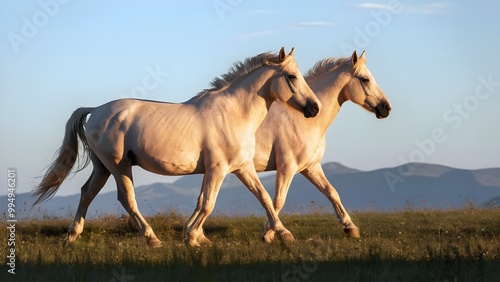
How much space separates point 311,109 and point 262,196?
142 centimetres

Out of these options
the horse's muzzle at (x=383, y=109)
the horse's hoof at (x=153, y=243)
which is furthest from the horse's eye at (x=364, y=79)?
the horse's hoof at (x=153, y=243)

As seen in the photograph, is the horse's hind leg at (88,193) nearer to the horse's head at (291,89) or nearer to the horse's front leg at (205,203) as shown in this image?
the horse's front leg at (205,203)

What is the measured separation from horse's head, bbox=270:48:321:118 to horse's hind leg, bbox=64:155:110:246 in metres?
2.68

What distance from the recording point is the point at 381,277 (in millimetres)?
9242

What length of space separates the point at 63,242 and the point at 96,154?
1.30 meters

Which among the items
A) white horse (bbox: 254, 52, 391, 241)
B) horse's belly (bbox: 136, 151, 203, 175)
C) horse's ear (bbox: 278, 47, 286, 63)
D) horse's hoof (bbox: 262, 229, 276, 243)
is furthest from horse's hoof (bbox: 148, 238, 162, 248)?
horse's ear (bbox: 278, 47, 286, 63)

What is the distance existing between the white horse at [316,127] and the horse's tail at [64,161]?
266 centimetres

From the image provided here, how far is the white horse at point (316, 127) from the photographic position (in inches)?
616

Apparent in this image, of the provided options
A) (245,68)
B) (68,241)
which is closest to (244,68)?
(245,68)

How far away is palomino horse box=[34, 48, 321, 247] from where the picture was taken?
45.9 ft

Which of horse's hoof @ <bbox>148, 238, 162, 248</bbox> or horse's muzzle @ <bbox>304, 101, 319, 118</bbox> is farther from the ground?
horse's muzzle @ <bbox>304, 101, 319, 118</bbox>

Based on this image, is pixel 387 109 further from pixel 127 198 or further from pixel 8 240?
pixel 8 240

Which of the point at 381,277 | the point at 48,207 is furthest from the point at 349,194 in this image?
the point at 381,277

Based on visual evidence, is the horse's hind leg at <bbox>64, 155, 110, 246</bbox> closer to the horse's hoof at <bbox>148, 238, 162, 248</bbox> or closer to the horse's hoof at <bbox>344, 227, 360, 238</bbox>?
the horse's hoof at <bbox>148, 238, 162, 248</bbox>
